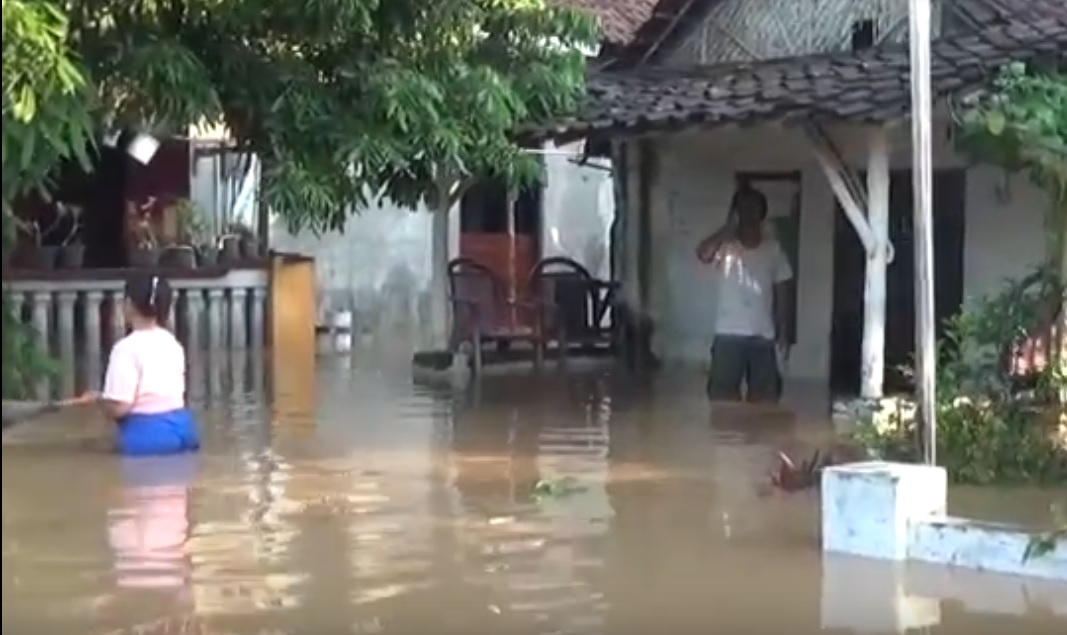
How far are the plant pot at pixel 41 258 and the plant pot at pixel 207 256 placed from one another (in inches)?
51.0

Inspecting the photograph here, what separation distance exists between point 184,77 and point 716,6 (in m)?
Result: 13.1

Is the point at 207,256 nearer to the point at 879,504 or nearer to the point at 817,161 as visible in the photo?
the point at 817,161

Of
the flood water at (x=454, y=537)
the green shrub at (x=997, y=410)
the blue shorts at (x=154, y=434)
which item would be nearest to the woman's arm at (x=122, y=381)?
the blue shorts at (x=154, y=434)

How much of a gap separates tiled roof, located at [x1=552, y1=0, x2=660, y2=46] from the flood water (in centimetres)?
616

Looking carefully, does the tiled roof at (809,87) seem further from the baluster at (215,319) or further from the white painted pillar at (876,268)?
the baluster at (215,319)

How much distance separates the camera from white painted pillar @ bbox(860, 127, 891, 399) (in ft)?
49.5

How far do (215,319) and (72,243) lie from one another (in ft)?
13.8

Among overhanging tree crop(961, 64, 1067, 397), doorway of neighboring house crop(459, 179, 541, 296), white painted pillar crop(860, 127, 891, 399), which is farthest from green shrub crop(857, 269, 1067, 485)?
doorway of neighboring house crop(459, 179, 541, 296)

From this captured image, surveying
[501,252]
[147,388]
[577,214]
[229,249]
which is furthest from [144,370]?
[577,214]

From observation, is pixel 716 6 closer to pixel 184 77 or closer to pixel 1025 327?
pixel 1025 327

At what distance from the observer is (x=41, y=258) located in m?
19.1

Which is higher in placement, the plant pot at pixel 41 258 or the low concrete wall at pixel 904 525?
the plant pot at pixel 41 258

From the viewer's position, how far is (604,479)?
39.4 ft

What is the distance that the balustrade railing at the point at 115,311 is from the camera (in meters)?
16.5
